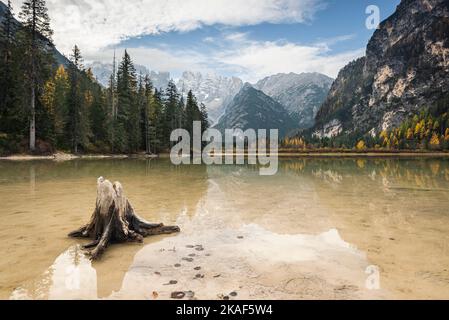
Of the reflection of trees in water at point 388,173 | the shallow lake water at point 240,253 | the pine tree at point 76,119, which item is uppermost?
the pine tree at point 76,119

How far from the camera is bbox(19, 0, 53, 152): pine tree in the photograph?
43562 millimetres

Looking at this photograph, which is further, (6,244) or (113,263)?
(6,244)

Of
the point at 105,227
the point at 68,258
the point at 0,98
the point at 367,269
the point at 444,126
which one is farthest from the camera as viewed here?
the point at 444,126

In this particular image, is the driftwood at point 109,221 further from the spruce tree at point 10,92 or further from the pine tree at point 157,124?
the pine tree at point 157,124

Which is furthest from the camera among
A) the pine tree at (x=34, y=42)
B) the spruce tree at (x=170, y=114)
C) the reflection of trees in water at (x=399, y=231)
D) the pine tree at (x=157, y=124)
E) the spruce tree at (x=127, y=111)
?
the spruce tree at (x=170, y=114)

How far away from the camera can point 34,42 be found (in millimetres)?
44594

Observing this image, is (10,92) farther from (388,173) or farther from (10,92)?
(388,173)

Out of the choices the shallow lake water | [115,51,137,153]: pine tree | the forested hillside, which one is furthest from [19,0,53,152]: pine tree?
the shallow lake water

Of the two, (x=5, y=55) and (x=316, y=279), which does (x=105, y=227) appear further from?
(x=5, y=55)

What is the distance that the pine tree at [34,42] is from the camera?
43.6 metres

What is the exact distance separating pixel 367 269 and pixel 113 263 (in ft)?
19.0

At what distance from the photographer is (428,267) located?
691 centimetres

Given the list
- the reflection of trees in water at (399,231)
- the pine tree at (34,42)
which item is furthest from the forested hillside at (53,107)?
the reflection of trees in water at (399,231)
